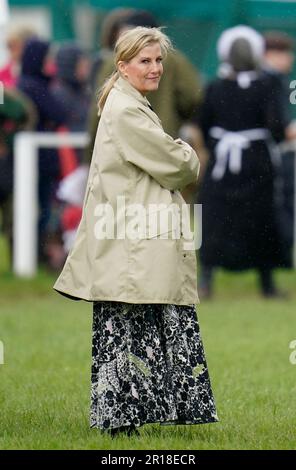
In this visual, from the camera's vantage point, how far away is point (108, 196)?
609 cm

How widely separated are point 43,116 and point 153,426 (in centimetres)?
789

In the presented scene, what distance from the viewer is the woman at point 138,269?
604 cm

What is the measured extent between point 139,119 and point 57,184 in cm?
775

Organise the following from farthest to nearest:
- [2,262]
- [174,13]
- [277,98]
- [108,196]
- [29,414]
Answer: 1. [174,13]
2. [2,262]
3. [277,98]
4. [29,414]
5. [108,196]

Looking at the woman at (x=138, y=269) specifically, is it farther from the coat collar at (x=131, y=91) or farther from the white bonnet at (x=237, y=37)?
the white bonnet at (x=237, y=37)

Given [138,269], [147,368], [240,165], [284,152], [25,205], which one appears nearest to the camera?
[138,269]

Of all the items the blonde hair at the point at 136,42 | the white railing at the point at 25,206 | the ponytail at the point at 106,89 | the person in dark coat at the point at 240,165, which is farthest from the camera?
the white railing at the point at 25,206

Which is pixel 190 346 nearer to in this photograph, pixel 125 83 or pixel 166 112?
pixel 125 83

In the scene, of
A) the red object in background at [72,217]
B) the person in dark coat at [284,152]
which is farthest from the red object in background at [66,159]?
the person in dark coat at [284,152]

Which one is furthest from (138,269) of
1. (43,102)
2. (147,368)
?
(43,102)

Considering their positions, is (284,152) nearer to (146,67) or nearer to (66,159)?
(66,159)

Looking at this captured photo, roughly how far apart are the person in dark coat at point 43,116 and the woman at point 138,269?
7437 mm

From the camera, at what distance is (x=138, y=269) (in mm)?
6004

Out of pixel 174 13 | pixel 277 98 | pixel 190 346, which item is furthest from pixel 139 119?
pixel 174 13
